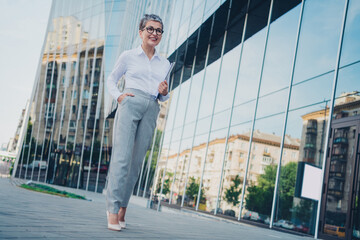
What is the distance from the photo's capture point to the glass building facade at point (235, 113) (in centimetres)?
805

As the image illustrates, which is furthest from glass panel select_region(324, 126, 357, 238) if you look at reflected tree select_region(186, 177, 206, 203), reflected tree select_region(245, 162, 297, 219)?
reflected tree select_region(186, 177, 206, 203)

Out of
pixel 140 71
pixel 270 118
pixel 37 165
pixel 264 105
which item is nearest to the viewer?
pixel 140 71

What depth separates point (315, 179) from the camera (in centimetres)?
798

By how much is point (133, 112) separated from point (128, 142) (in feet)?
0.82

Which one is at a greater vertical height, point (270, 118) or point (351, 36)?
point (351, 36)

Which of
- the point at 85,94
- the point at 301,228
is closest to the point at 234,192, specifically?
the point at 301,228

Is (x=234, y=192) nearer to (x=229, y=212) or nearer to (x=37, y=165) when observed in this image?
(x=229, y=212)

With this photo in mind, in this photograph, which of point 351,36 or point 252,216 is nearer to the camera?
point 351,36

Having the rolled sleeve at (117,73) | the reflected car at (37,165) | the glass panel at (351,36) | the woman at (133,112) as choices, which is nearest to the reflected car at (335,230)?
the glass panel at (351,36)

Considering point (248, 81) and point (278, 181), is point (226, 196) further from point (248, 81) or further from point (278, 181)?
point (248, 81)

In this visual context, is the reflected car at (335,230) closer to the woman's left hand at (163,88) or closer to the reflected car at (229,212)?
the reflected car at (229,212)

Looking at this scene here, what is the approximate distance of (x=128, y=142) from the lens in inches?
116

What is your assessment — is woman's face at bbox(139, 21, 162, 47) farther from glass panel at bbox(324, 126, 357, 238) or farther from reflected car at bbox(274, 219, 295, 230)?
reflected car at bbox(274, 219, 295, 230)

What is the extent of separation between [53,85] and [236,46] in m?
17.3
